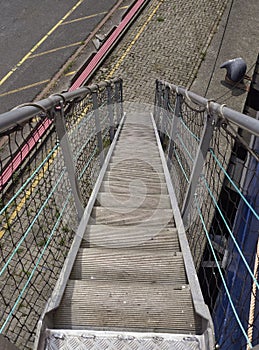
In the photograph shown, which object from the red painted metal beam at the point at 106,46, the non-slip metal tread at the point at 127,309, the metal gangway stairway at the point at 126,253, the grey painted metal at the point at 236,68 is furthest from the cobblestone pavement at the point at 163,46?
the non-slip metal tread at the point at 127,309

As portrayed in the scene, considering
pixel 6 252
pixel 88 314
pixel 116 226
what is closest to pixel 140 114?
pixel 6 252

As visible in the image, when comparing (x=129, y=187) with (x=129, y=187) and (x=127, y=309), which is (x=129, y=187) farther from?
(x=127, y=309)

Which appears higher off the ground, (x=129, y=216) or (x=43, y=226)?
(x=129, y=216)

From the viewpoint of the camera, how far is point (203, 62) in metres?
10.6

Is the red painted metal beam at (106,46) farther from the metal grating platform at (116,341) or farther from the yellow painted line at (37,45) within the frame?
the metal grating platform at (116,341)

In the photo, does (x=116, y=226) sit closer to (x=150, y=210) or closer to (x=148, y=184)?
Result: (x=150, y=210)

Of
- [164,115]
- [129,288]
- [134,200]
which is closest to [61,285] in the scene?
[129,288]

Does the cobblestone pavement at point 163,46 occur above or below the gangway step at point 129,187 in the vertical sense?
above

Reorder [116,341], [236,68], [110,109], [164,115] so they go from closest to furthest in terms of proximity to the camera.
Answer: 1. [116,341]
2. [110,109]
3. [164,115]
4. [236,68]

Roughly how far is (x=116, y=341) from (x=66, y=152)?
1.63 meters

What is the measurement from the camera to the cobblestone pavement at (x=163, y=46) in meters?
10.1

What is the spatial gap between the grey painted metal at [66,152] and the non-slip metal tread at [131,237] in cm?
31

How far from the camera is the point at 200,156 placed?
305cm

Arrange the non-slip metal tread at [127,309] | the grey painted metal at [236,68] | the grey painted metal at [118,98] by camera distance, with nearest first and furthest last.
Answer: the non-slip metal tread at [127,309]
the grey painted metal at [118,98]
the grey painted metal at [236,68]
